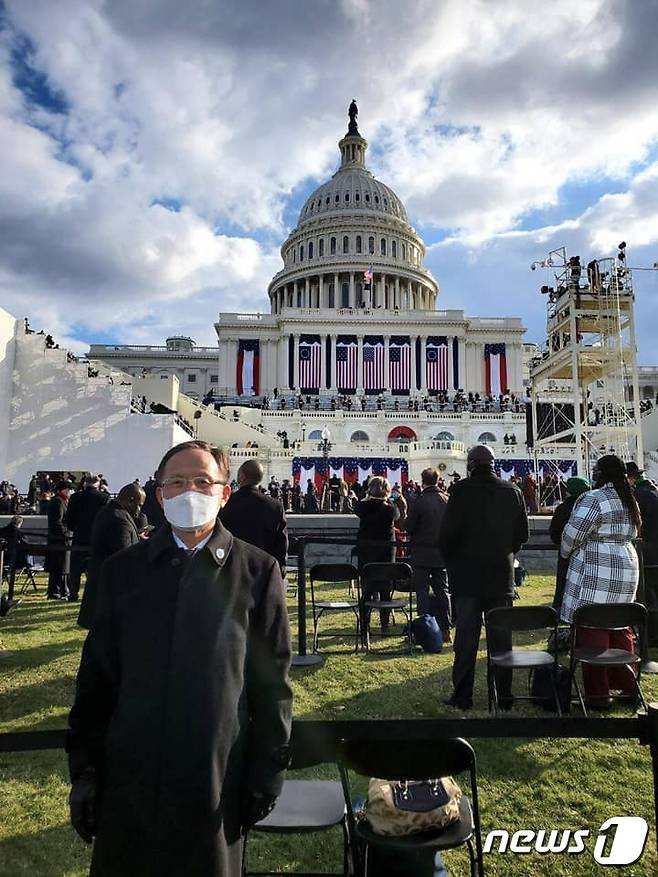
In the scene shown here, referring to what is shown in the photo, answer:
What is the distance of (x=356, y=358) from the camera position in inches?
2945

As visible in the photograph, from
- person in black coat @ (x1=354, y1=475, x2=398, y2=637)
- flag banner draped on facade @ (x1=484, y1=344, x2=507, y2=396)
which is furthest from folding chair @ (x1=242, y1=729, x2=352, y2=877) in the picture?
flag banner draped on facade @ (x1=484, y1=344, x2=507, y2=396)

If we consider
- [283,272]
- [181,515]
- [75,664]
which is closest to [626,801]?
[181,515]

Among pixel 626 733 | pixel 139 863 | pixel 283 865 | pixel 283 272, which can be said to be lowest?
pixel 283 865

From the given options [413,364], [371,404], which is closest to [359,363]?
[413,364]

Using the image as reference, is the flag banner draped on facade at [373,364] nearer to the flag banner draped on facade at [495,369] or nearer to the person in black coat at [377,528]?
the flag banner draped on facade at [495,369]

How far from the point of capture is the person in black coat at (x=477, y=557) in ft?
19.8

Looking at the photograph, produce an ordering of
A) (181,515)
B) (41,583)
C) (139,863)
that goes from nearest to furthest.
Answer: (139,863)
(181,515)
(41,583)

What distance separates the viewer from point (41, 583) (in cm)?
1449

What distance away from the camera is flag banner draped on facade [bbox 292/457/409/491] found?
38969 mm

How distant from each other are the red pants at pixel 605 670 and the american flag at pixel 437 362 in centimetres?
6970

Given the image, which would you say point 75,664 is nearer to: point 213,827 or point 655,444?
point 213,827

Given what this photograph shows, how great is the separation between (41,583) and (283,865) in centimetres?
1252

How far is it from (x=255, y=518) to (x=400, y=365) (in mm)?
69032

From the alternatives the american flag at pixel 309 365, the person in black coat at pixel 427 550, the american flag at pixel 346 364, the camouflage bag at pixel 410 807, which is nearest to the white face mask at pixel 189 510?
the camouflage bag at pixel 410 807
